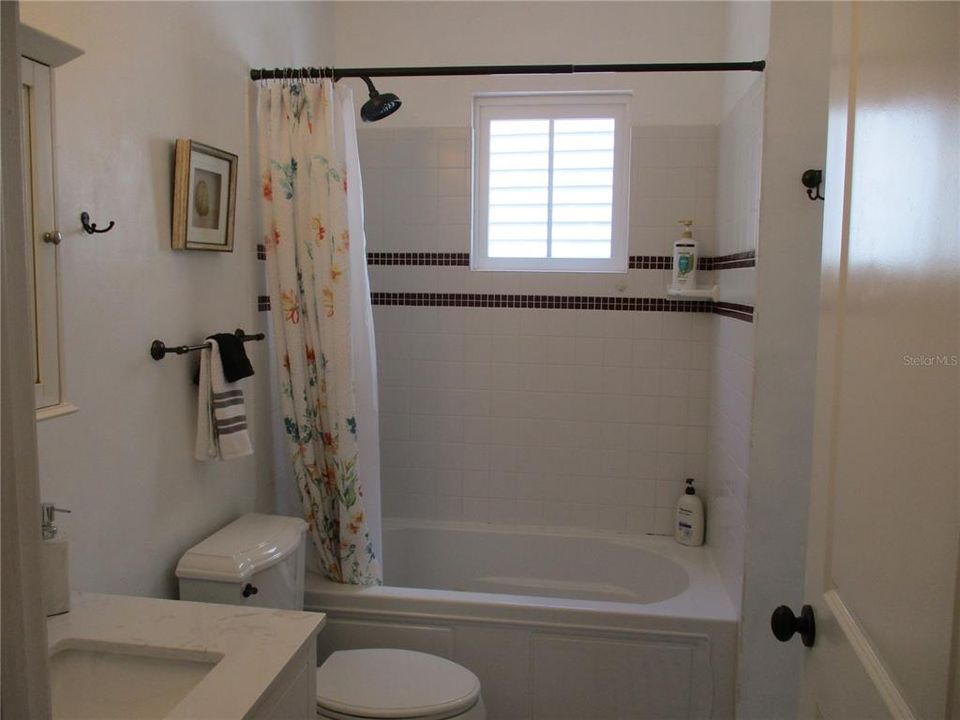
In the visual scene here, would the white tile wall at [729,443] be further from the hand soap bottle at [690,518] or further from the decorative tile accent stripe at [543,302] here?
the decorative tile accent stripe at [543,302]

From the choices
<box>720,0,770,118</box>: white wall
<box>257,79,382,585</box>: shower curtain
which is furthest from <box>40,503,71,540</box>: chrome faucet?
<box>720,0,770,118</box>: white wall

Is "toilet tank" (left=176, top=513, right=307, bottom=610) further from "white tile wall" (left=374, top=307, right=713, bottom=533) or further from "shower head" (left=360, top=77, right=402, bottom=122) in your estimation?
"shower head" (left=360, top=77, right=402, bottom=122)

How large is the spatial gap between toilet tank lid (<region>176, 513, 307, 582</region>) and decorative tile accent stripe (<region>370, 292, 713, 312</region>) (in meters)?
1.25

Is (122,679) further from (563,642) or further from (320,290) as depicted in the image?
(563,642)

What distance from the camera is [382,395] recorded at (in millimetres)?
3230

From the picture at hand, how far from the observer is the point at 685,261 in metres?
2.80

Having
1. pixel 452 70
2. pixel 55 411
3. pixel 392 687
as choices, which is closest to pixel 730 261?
pixel 452 70

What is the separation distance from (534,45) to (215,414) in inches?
79.7

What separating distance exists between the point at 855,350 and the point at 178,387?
1.67 metres

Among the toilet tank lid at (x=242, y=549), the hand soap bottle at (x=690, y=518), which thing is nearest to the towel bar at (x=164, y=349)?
the toilet tank lid at (x=242, y=549)

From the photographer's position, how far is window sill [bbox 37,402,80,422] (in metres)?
1.40

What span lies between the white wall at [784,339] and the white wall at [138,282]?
1.63m

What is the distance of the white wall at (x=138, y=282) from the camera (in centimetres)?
155

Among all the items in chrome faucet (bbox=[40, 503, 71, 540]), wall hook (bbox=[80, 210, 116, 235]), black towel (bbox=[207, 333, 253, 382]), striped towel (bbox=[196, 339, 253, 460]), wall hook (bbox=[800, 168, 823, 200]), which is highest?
wall hook (bbox=[800, 168, 823, 200])
